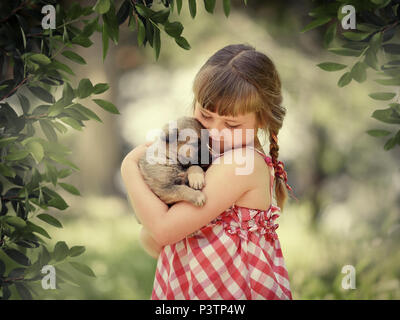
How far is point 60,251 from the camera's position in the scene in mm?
1615

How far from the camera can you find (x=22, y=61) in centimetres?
151

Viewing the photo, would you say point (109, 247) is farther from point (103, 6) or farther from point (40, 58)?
point (103, 6)

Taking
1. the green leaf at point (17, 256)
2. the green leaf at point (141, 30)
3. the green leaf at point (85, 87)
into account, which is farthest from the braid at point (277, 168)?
the green leaf at point (17, 256)

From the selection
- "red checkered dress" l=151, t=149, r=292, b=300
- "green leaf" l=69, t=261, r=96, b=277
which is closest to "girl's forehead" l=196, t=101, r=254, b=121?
"red checkered dress" l=151, t=149, r=292, b=300

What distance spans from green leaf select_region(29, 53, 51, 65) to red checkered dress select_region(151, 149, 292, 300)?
862 millimetres

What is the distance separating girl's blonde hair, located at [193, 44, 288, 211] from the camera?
147cm

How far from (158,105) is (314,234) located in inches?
65.3

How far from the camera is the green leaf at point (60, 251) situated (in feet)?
5.29

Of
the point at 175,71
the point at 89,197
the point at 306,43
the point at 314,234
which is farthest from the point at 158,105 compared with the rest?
the point at 314,234

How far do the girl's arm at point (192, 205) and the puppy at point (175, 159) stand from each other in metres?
0.05

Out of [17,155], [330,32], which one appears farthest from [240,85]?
[17,155]

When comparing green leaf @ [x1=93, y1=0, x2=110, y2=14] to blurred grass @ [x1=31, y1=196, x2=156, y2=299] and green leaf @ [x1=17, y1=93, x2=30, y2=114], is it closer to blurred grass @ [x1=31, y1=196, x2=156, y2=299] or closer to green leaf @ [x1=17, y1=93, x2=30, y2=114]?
green leaf @ [x1=17, y1=93, x2=30, y2=114]

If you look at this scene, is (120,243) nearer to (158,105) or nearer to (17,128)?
(158,105)

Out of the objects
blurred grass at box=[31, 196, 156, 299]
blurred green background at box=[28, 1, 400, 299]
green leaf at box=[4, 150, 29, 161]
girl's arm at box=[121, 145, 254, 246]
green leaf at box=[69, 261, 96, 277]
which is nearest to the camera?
girl's arm at box=[121, 145, 254, 246]
